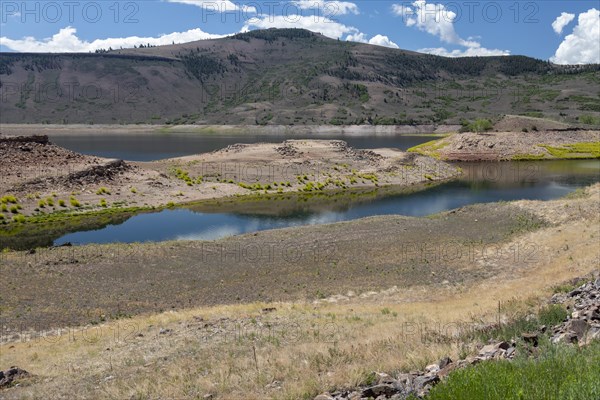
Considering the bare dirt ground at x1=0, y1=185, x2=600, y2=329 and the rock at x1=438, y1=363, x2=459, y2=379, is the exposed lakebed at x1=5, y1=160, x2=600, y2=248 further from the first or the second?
the rock at x1=438, y1=363, x2=459, y2=379

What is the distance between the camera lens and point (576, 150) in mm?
95312

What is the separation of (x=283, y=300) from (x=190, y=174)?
4192 cm

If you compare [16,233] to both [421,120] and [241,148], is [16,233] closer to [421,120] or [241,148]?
[241,148]

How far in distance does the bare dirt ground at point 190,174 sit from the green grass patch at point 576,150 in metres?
29.7

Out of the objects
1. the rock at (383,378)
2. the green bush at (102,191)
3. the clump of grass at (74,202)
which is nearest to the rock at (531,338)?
the rock at (383,378)

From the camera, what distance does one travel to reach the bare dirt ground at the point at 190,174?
4653cm

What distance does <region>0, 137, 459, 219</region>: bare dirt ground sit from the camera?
153 feet

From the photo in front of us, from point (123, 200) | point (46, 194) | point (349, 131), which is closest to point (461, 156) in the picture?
point (123, 200)

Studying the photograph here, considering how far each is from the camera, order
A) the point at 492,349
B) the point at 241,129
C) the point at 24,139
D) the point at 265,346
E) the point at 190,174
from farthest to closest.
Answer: the point at 241,129 → the point at 190,174 → the point at 24,139 → the point at 265,346 → the point at 492,349

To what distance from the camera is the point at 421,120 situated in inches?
7352

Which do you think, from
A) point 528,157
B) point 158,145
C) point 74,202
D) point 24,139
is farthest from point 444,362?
point 158,145

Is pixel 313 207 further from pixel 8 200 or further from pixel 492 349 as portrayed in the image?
pixel 492 349

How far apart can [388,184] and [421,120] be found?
430ft

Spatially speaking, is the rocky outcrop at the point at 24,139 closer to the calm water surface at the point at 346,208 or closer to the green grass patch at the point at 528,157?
the calm water surface at the point at 346,208
